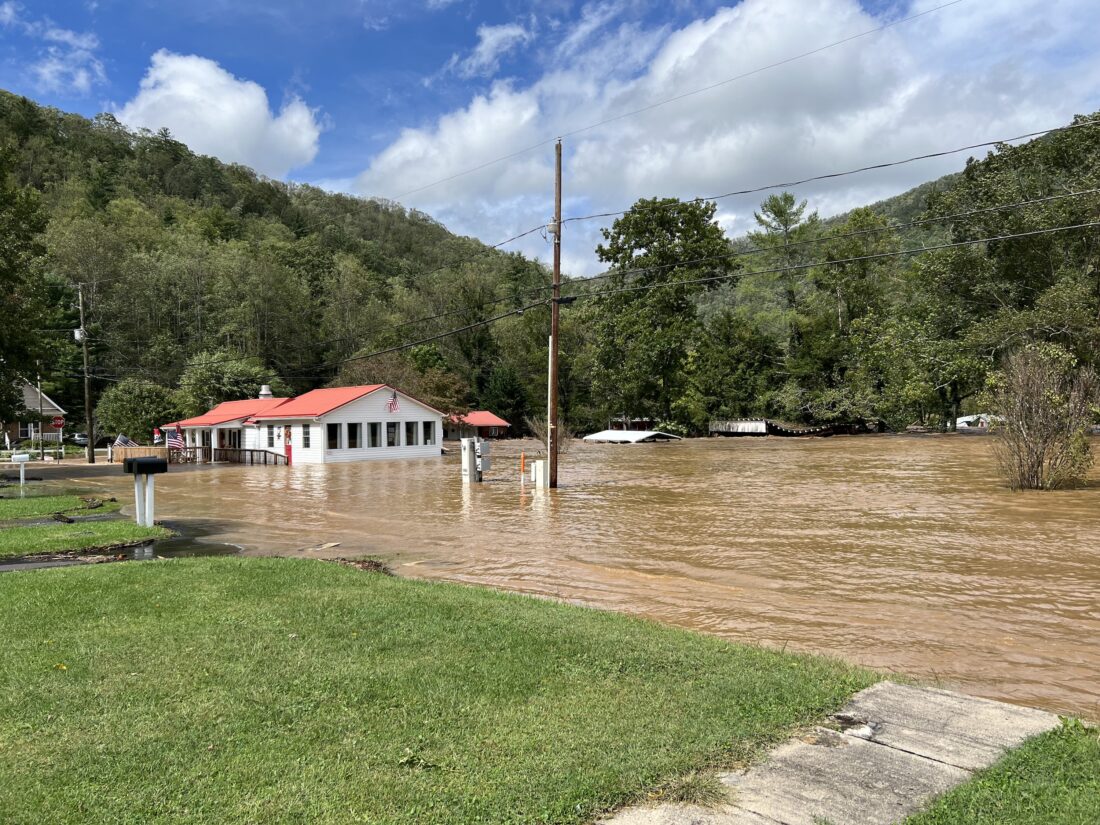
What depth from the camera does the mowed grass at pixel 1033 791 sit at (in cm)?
327

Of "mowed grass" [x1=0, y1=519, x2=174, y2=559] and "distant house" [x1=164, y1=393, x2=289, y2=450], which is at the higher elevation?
"distant house" [x1=164, y1=393, x2=289, y2=450]

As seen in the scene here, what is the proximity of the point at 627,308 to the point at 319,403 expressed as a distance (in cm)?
3013

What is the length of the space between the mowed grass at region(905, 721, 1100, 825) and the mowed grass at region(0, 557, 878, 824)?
3.14 ft

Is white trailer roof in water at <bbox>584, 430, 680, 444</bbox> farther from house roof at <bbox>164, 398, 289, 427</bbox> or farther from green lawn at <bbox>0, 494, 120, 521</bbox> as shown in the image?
green lawn at <bbox>0, 494, 120, 521</bbox>

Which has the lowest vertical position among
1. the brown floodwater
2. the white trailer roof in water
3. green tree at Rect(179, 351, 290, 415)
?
the brown floodwater

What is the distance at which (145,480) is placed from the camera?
567 inches

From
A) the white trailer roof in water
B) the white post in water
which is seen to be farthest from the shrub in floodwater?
the white trailer roof in water

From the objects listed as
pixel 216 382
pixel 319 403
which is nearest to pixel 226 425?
pixel 319 403

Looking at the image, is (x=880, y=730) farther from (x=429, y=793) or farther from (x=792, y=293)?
(x=792, y=293)

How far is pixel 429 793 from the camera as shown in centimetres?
343

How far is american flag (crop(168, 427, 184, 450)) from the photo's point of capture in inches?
1883

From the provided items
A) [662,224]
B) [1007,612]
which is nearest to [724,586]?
[1007,612]

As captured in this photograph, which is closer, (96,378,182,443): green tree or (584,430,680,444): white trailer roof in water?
(96,378,182,443): green tree

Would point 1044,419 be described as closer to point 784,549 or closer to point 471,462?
point 784,549
